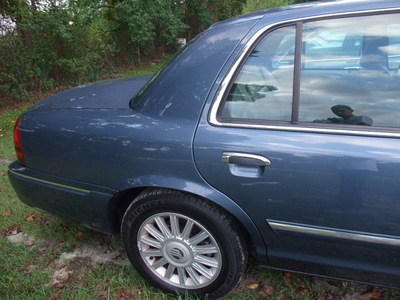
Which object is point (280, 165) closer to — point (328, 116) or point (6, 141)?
point (328, 116)

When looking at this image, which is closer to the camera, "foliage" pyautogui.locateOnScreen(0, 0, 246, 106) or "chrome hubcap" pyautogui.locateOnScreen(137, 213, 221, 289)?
"chrome hubcap" pyautogui.locateOnScreen(137, 213, 221, 289)

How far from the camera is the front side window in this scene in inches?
69.7

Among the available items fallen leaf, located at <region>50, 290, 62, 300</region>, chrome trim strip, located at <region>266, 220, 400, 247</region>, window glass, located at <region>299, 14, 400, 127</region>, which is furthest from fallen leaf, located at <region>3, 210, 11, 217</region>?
window glass, located at <region>299, 14, 400, 127</region>

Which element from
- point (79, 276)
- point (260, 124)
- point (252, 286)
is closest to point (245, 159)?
point (260, 124)

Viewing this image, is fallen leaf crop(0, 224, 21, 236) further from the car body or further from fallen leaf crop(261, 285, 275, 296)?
fallen leaf crop(261, 285, 275, 296)

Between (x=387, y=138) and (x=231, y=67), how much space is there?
827 mm

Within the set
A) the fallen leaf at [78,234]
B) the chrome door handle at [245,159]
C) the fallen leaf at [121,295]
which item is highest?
the chrome door handle at [245,159]

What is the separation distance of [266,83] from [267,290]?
1.32 m

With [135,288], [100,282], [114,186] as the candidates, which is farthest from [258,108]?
[100,282]

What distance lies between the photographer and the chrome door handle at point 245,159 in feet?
5.89

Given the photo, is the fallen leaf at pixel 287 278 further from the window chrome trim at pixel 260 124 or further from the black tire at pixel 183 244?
the window chrome trim at pixel 260 124

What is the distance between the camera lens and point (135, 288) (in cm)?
241

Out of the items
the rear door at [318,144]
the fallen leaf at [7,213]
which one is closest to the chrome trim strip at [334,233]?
the rear door at [318,144]

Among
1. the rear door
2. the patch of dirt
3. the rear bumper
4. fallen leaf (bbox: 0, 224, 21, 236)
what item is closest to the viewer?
the rear door
